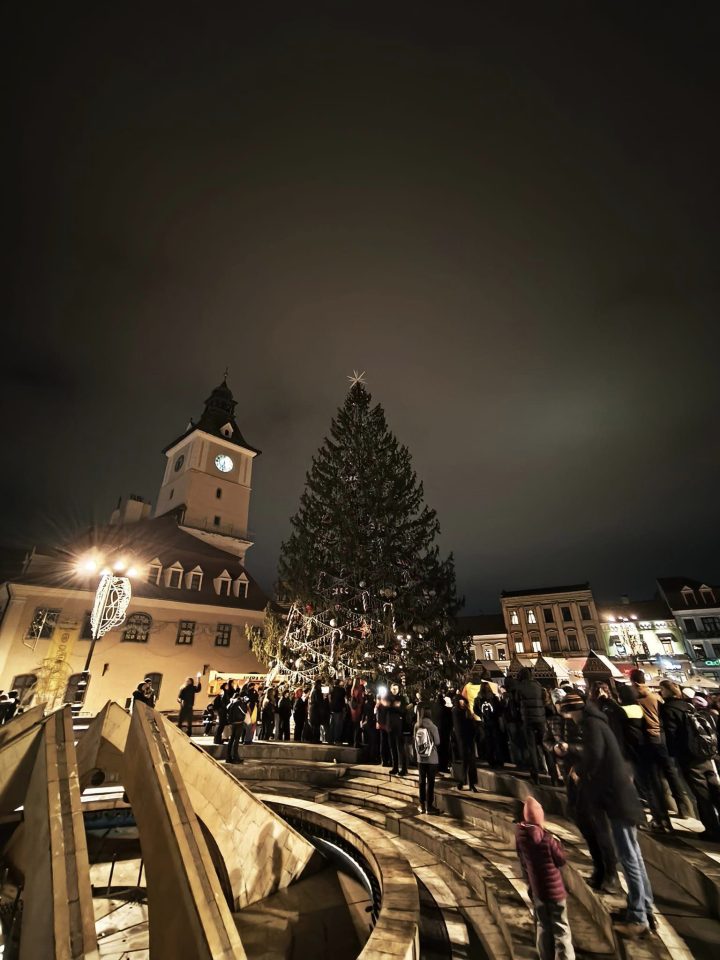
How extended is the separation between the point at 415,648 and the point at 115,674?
2011cm

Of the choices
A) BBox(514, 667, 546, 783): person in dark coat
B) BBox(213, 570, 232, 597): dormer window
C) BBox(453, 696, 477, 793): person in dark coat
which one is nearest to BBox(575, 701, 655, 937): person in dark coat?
BBox(514, 667, 546, 783): person in dark coat

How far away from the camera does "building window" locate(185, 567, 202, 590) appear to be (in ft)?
103

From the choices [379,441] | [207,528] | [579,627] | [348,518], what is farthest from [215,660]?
[579,627]

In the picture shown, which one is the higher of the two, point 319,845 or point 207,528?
point 207,528

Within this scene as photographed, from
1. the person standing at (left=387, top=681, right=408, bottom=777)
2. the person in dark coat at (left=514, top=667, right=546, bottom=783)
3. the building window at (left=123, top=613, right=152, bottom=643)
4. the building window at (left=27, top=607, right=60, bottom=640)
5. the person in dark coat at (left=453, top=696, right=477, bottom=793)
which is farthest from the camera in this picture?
the building window at (left=123, top=613, right=152, bottom=643)

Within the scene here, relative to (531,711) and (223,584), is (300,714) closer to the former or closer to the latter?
(531,711)

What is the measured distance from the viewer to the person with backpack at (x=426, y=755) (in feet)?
A: 25.4

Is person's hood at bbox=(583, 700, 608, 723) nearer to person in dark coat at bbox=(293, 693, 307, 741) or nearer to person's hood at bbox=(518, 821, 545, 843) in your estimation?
person's hood at bbox=(518, 821, 545, 843)

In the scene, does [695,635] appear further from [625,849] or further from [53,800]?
[53,800]

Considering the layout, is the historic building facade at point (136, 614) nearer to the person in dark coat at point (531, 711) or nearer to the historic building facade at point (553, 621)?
the person in dark coat at point (531, 711)

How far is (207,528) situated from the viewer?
1666 inches

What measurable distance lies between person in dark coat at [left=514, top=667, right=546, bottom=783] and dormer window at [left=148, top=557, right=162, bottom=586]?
2766cm

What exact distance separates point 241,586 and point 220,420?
82.0 ft

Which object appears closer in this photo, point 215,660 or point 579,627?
point 215,660
